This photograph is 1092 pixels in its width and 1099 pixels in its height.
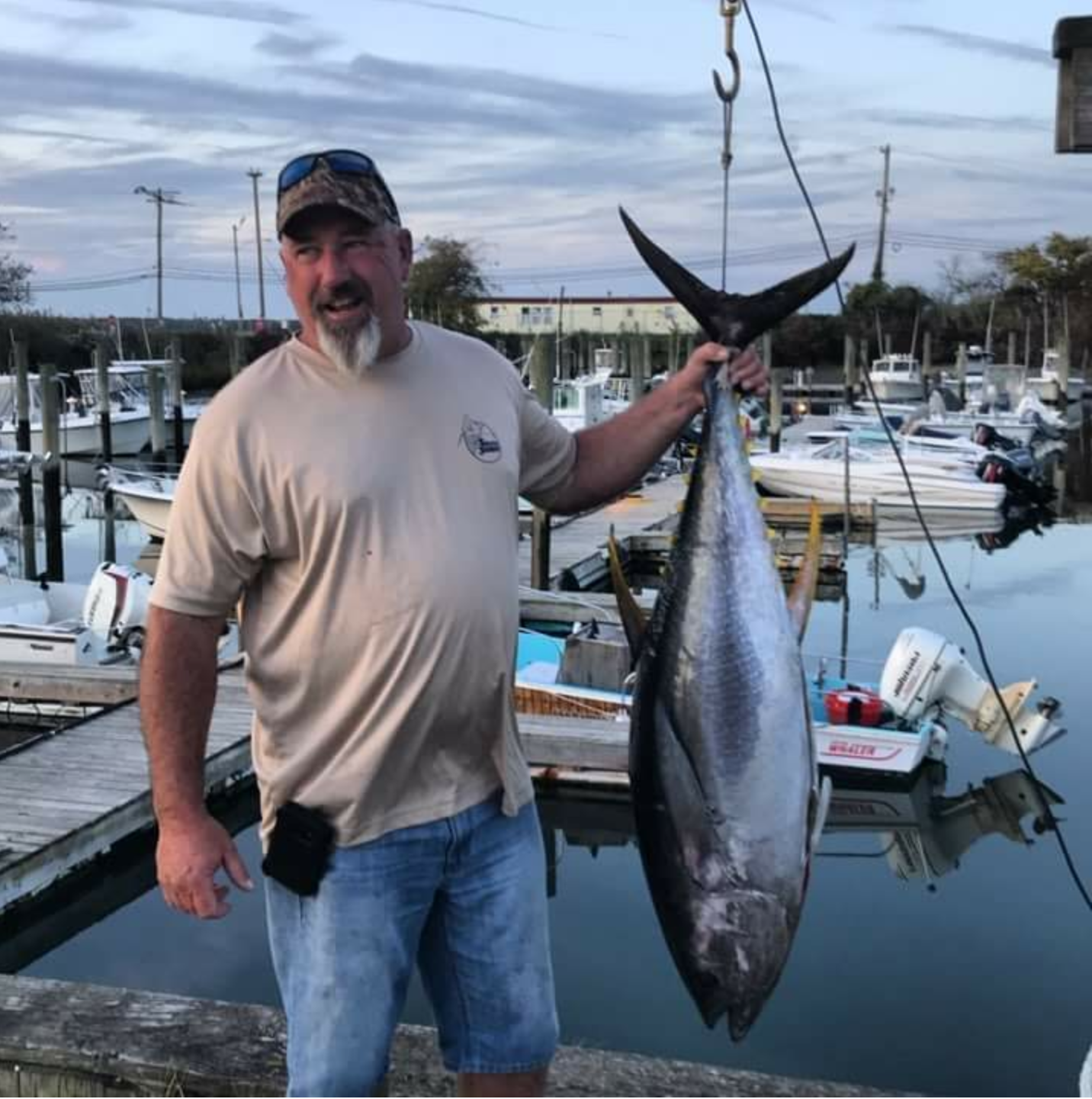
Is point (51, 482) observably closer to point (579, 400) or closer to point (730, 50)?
point (579, 400)

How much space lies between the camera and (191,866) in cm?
187

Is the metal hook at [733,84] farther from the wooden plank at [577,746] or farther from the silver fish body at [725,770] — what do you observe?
the wooden plank at [577,746]

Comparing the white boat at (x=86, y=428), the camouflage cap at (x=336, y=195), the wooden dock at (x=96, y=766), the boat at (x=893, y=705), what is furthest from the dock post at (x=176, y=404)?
the camouflage cap at (x=336, y=195)

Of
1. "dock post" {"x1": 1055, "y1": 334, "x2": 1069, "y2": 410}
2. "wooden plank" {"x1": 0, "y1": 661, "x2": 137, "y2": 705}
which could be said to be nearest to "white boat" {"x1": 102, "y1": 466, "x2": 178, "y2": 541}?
"wooden plank" {"x1": 0, "y1": 661, "x2": 137, "y2": 705}

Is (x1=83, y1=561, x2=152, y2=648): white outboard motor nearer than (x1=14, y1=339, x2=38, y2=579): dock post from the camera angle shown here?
Yes

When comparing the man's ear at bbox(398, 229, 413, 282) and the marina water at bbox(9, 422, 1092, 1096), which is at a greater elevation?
the man's ear at bbox(398, 229, 413, 282)

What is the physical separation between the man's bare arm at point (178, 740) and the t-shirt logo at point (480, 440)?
47cm

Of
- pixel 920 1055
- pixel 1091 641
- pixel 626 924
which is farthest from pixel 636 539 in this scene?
pixel 920 1055

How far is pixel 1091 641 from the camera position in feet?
43.1

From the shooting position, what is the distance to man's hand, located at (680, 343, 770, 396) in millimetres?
2021

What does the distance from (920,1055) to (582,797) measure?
297 cm

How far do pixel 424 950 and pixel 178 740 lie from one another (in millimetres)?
536

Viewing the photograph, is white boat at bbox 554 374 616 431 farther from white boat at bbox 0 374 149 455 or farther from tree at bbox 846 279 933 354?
tree at bbox 846 279 933 354

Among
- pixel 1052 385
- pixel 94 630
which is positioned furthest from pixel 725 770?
pixel 1052 385
